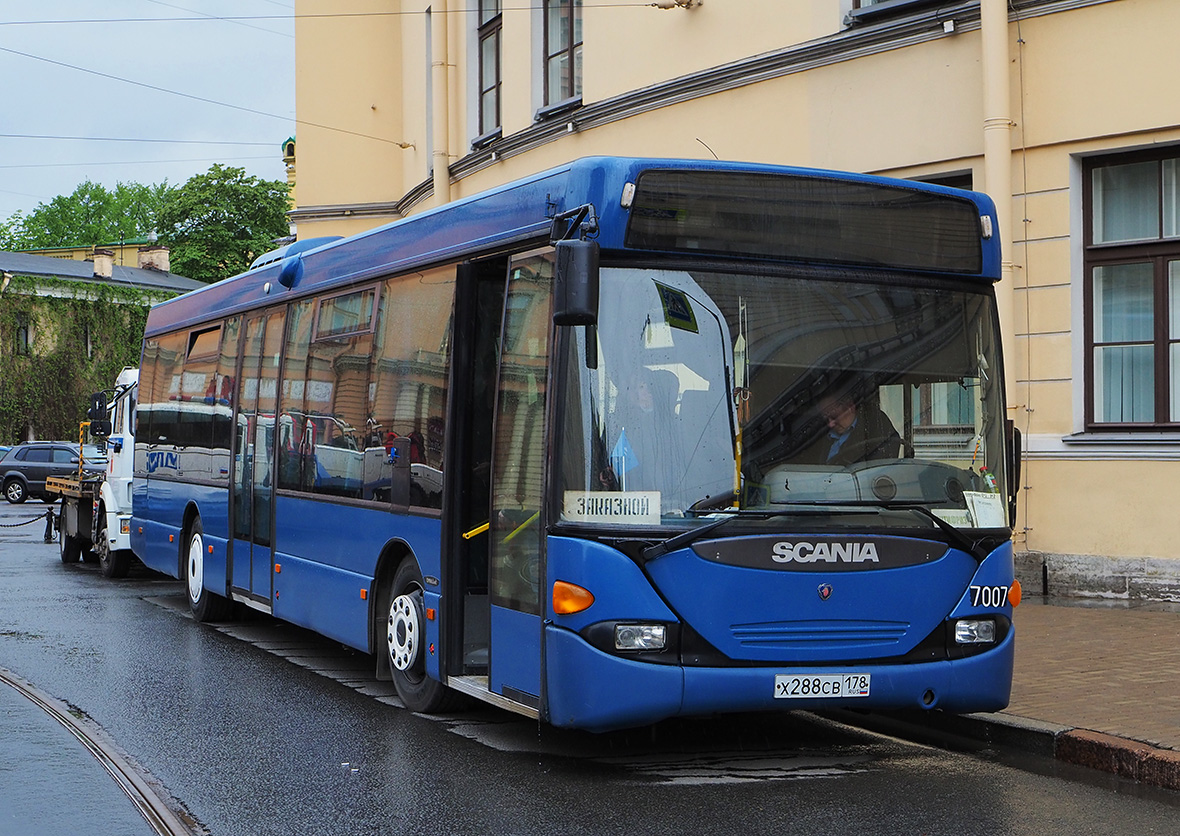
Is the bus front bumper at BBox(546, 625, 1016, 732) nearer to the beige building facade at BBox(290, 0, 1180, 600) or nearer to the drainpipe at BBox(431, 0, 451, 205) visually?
the beige building facade at BBox(290, 0, 1180, 600)

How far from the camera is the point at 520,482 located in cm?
717

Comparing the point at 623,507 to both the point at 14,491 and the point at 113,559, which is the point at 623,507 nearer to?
the point at 113,559

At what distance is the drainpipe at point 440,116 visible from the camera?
71.6 ft

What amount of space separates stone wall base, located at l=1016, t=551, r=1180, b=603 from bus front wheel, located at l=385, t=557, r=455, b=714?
642 centimetres

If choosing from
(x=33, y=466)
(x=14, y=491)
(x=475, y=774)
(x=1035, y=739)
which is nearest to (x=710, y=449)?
(x=475, y=774)

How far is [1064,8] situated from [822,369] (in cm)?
745

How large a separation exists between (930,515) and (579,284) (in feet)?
6.71

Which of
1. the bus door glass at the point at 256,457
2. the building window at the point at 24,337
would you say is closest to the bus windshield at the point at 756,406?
the bus door glass at the point at 256,457

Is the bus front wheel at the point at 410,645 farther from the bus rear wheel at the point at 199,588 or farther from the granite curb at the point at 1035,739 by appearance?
the bus rear wheel at the point at 199,588

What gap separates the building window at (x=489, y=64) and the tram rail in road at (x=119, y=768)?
1342 centimetres

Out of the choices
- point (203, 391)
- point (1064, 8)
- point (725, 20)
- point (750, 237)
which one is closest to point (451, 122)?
point (725, 20)

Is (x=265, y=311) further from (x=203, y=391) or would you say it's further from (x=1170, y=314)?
(x=1170, y=314)

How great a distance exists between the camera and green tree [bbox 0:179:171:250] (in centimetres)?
8426

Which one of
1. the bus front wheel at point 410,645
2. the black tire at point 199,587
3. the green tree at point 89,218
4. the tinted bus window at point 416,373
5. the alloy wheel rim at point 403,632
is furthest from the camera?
the green tree at point 89,218
